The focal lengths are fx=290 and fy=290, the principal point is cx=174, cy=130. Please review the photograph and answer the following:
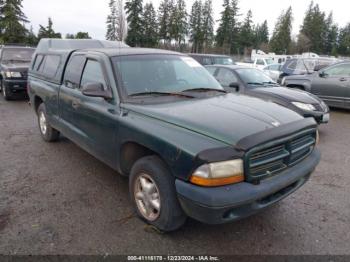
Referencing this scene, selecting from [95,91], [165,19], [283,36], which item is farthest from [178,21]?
[95,91]

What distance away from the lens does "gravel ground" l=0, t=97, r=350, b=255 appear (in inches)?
110

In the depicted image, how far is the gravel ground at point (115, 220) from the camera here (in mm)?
2787

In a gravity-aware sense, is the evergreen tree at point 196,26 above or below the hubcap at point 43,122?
above

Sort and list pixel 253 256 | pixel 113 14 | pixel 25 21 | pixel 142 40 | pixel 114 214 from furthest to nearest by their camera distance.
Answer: pixel 113 14 → pixel 142 40 → pixel 25 21 → pixel 114 214 → pixel 253 256

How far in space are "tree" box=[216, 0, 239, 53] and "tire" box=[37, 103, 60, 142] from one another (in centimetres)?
6300

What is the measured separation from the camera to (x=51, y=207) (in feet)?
11.3

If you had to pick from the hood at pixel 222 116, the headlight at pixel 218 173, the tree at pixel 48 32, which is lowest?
the headlight at pixel 218 173

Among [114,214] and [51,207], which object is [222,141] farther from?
[51,207]

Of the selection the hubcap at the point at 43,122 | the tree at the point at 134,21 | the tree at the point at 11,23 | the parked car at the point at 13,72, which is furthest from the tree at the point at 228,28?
the hubcap at the point at 43,122

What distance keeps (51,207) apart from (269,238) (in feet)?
8.15

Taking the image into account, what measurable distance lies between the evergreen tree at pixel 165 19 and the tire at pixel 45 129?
61.1 m

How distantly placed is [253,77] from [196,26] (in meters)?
63.6

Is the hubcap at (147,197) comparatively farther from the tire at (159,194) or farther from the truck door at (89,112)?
the truck door at (89,112)

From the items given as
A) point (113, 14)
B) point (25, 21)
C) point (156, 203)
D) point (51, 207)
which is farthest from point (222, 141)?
point (113, 14)
